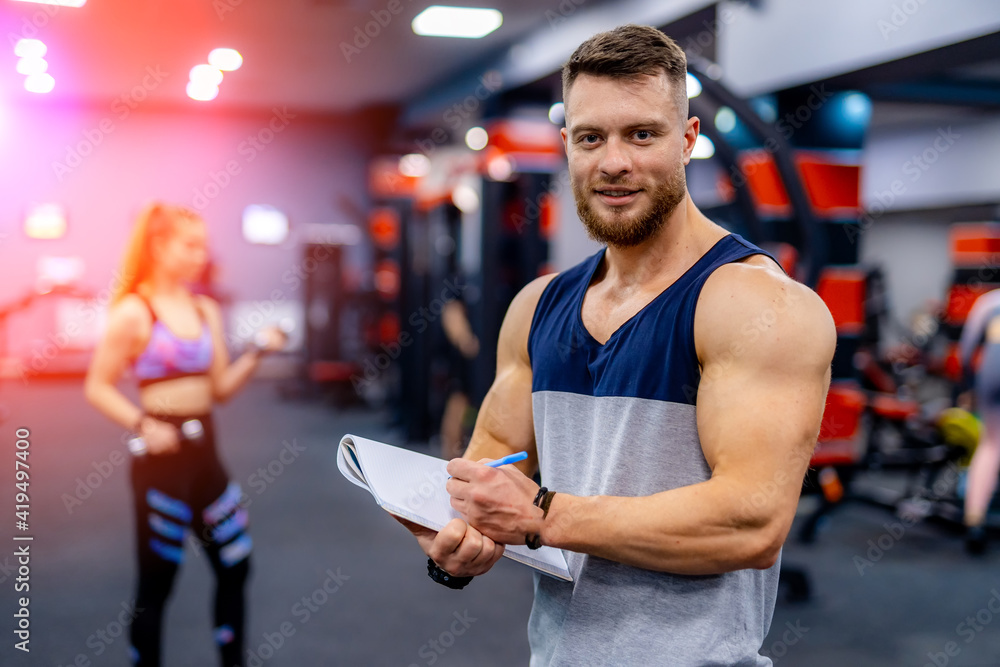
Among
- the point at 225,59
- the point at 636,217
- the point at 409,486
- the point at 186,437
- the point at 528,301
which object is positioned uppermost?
the point at 225,59

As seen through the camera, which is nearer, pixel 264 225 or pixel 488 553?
pixel 488 553

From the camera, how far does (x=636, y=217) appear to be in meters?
1.07

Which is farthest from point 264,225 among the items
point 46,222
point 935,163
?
point 935,163

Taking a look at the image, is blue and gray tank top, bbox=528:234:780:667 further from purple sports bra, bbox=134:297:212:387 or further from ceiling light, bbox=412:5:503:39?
ceiling light, bbox=412:5:503:39

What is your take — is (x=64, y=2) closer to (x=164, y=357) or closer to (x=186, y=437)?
(x=164, y=357)

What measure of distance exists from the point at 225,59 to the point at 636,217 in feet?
23.9

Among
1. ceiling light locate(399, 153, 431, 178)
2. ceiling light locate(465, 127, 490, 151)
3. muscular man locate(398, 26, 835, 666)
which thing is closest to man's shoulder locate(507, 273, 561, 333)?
muscular man locate(398, 26, 835, 666)

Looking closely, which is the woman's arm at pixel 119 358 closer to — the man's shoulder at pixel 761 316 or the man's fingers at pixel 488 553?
the man's fingers at pixel 488 553

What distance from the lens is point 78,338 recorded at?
10.3 meters

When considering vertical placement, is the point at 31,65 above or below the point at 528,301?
above

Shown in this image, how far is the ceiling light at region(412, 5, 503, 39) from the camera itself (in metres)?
5.98

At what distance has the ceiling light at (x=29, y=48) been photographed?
6068 mm

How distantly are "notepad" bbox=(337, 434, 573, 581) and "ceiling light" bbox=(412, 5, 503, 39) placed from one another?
535 centimetres

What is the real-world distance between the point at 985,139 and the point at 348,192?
7.98 meters
